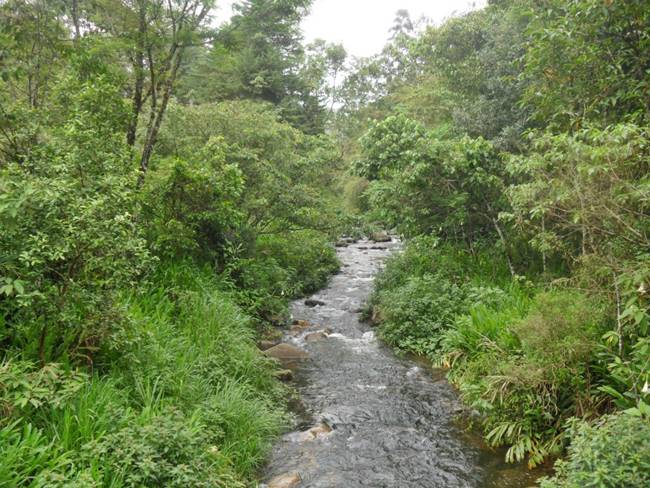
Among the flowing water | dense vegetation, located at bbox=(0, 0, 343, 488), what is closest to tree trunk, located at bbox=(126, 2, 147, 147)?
dense vegetation, located at bbox=(0, 0, 343, 488)

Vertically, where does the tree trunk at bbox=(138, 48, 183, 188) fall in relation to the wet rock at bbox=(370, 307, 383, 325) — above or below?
above

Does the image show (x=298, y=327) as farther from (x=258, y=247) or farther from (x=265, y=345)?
(x=258, y=247)

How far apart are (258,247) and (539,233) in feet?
26.9

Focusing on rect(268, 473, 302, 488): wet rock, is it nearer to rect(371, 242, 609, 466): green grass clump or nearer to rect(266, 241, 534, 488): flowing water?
rect(266, 241, 534, 488): flowing water

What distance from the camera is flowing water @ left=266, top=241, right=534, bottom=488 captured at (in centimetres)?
539

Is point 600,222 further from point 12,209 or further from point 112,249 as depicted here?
point 12,209

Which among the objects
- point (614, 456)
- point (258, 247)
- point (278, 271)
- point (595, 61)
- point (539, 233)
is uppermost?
point (595, 61)

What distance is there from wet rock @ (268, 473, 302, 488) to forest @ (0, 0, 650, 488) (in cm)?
32

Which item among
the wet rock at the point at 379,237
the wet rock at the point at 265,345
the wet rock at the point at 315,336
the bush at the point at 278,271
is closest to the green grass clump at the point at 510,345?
the wet rock at the point at 315,336

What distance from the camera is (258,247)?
13.3 metres

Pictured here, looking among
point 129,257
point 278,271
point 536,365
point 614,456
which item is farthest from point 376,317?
point 614,456

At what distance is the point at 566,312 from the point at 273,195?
780cm

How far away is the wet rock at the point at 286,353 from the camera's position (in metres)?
9.50

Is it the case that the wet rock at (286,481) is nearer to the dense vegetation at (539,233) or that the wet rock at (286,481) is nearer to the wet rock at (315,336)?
the dense vegetation at (539,233)
